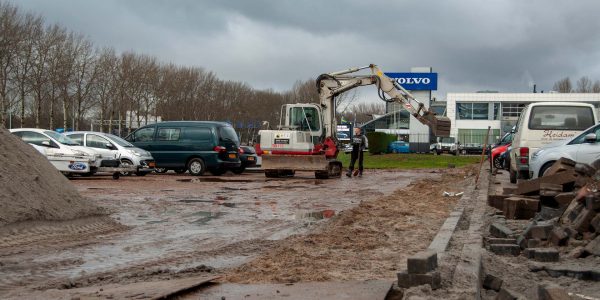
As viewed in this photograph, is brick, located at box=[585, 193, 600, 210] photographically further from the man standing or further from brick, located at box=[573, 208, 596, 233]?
the man standing

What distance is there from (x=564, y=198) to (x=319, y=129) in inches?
620

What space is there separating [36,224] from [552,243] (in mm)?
6454

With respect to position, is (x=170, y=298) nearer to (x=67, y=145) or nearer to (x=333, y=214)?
(x=333, y=214)

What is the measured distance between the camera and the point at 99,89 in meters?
54.2

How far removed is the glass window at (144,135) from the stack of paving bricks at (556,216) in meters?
16.9

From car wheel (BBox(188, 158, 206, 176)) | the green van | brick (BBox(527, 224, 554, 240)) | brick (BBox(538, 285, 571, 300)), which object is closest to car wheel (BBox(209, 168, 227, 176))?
the green van

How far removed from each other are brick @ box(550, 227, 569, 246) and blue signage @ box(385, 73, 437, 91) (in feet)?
210

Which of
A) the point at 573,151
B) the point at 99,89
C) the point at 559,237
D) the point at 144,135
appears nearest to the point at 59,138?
the point at 144,135

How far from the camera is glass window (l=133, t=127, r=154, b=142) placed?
25047 mm

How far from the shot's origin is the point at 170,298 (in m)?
4.98

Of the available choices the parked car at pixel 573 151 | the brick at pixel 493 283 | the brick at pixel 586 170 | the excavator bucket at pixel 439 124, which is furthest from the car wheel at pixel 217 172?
the brick at pixel 493 283

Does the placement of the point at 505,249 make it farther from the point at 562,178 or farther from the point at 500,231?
the point at 562,178

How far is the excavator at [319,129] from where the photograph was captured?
2350 centimetres

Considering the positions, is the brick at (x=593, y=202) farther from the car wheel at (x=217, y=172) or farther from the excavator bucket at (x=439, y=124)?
the car wheel at (x=217, y=172)
